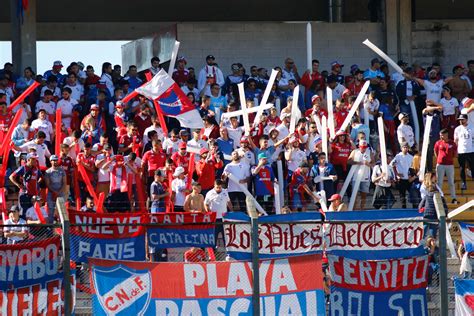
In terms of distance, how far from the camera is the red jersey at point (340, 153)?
2392cm

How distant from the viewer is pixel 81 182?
22.8 m

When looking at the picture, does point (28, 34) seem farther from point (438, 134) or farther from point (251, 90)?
point (438, 134)

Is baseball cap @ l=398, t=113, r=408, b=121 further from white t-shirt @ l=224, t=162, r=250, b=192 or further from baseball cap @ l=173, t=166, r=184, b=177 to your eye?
baseball cap @ l=173, t=166, r=184, b=177

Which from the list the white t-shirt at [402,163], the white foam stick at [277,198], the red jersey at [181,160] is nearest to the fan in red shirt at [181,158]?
the red jersey at [181,160]

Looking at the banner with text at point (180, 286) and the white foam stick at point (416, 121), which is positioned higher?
the white foam stick at point (416, 121)

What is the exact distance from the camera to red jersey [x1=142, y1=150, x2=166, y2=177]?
2283cm

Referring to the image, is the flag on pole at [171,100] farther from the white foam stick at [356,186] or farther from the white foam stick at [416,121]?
the white foam stick at [416,121]

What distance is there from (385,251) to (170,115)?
843 cm

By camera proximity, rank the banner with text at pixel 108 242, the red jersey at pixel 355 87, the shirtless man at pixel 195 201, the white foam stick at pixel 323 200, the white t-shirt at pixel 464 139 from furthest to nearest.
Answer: the red jersey at pixel 355 87
the white t-shirt at pixel 464 139
the white foam stick at pixel 323 200
the shirtless man at pixel 195 201
the banner with text at pixel 108 242

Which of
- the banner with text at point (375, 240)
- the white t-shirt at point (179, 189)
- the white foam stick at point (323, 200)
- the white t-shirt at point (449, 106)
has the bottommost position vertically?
the banner with text at point (375, 240)

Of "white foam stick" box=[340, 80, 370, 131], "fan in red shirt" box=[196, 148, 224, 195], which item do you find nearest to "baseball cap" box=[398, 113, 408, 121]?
"white foam stick" box=[340, 80, 370, 131]

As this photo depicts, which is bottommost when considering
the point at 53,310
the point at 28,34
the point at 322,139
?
the point at 53,310

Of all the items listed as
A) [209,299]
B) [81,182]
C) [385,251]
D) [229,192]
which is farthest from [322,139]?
Answer: [209,299]

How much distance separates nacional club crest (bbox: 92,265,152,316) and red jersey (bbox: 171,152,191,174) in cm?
836
